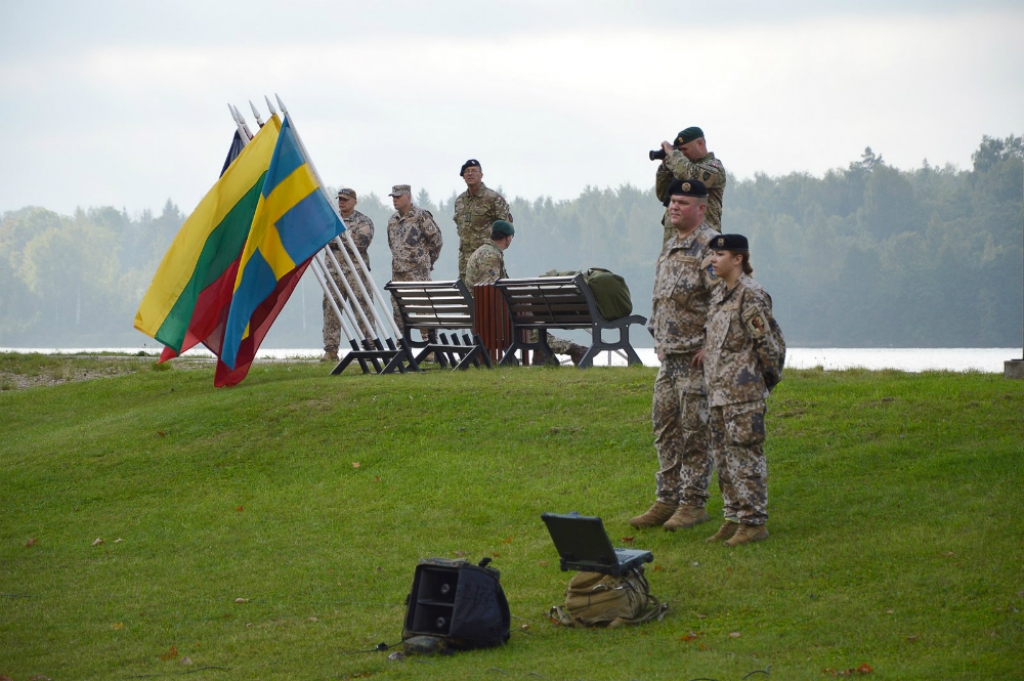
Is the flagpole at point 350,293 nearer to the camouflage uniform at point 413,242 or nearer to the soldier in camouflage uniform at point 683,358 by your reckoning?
the camouflage uniform at point 413,242

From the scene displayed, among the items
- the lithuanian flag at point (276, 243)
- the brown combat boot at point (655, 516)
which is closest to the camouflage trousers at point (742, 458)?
the brown combat boot at point (655, 516)

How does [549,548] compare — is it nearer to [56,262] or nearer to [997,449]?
[997,449]

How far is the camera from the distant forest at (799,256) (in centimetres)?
7912

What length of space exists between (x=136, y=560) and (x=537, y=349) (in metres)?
6.94

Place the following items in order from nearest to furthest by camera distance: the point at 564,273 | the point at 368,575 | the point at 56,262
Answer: the point at 368,575 → the point at 564,273 → the point at 56,262

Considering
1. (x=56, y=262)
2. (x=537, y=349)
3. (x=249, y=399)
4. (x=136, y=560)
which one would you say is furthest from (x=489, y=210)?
(x=56, y=262)

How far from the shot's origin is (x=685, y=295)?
27.7 feet

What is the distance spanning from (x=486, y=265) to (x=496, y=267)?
0.13m

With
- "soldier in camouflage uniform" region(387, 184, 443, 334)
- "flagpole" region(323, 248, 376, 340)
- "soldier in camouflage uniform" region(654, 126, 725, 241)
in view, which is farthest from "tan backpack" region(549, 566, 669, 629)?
"soldier in camouflage uniform" region(387, 184, 443, 334)

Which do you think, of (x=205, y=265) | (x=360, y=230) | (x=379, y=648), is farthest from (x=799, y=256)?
(x=379, y=648)

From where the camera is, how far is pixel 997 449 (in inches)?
354

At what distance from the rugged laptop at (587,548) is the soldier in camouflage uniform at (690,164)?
3.35 m

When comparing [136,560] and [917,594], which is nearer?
[917,594]

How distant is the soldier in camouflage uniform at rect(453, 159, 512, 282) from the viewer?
52.8 feet
